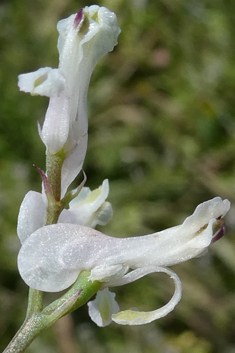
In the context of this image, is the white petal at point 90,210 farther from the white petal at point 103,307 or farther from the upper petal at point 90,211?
the white petal at point 103,307

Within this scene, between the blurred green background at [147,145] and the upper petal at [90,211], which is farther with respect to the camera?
the blurred green background at [147,145]

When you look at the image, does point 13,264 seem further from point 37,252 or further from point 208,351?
point 37,252

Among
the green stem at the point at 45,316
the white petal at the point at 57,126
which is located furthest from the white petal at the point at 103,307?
the white petal at the point at 57,126

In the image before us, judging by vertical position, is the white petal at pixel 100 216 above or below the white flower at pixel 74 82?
below

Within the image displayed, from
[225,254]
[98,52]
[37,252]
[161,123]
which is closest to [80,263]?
[37,252]

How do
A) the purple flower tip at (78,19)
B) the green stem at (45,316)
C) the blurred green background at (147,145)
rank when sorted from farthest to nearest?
the blurred green background at (147,145) → the purple flower tip at (78,19) → the green stem at (45,316)

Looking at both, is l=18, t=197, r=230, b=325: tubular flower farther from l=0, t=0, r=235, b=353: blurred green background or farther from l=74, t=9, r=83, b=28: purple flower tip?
l=0, t=0, r=235, b=353: blurred green background

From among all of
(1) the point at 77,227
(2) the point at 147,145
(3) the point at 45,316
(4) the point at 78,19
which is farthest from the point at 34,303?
(2) the point at 147,145
